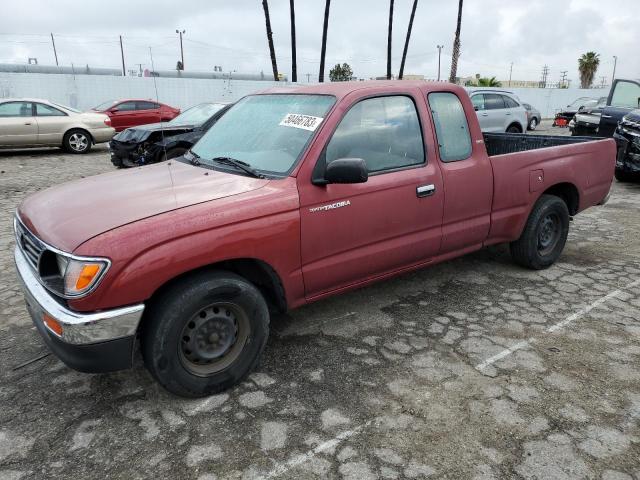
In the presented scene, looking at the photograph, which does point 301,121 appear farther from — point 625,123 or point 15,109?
point 15,109

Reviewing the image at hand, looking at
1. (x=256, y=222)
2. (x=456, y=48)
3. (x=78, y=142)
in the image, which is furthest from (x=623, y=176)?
(x=456, y=48)

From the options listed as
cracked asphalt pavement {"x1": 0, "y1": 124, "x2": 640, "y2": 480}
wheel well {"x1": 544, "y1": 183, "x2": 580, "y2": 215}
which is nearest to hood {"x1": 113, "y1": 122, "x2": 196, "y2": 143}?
cracked asphalt pavement {"x1": 0, "y1": 124, "x2": 640, "y2": 480}

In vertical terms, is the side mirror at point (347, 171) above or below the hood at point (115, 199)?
above

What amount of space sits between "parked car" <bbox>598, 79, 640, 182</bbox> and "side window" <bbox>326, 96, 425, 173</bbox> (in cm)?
682

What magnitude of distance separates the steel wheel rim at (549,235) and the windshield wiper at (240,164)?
9.68ft

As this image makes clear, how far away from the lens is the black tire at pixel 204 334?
259 cm

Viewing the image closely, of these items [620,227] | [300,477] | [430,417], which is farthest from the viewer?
[620,227]

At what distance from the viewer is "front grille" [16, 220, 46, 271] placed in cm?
269

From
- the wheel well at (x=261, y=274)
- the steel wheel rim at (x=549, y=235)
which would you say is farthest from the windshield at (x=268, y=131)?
the steel wheel rim at (x=549, y=235)

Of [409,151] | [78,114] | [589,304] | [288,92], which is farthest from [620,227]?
[78,114]

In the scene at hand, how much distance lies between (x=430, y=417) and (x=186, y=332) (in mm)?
1408

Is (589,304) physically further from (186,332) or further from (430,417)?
(186,332)

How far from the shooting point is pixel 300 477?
2.29m

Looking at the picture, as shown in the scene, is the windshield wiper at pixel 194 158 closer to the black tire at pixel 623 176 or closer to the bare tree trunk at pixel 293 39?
the black tire at pixel 623 176
